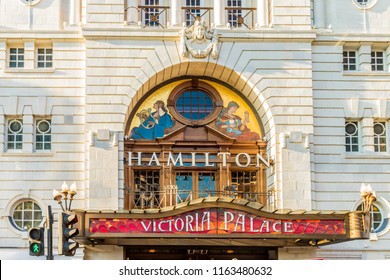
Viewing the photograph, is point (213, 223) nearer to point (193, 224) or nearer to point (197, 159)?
point (193, 224)

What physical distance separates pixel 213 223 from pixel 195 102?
6.67m

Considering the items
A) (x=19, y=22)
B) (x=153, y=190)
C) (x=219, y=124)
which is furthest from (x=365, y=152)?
(x=19, y=22)

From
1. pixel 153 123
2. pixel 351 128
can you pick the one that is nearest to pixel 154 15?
pixel 153 123

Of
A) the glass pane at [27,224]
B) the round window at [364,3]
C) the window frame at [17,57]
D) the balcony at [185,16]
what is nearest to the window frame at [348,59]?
the round window at [364,3]

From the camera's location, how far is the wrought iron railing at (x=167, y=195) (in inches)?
1172

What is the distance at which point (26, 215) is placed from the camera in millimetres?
29438

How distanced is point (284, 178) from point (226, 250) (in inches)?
142

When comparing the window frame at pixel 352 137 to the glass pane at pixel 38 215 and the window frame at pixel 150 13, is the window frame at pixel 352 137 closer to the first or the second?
the window frame at pixel 150 13

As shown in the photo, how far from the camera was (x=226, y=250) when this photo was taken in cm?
3030

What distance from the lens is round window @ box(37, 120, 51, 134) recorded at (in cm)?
3024

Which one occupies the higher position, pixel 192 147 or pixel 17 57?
pixel 17 57

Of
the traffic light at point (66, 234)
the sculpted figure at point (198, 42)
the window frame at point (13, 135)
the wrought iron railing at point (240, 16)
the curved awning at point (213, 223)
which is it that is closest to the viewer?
the traffic light at point (66, 234)

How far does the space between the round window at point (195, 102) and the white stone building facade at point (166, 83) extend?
1.56ft

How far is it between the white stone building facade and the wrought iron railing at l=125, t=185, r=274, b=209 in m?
0.63
